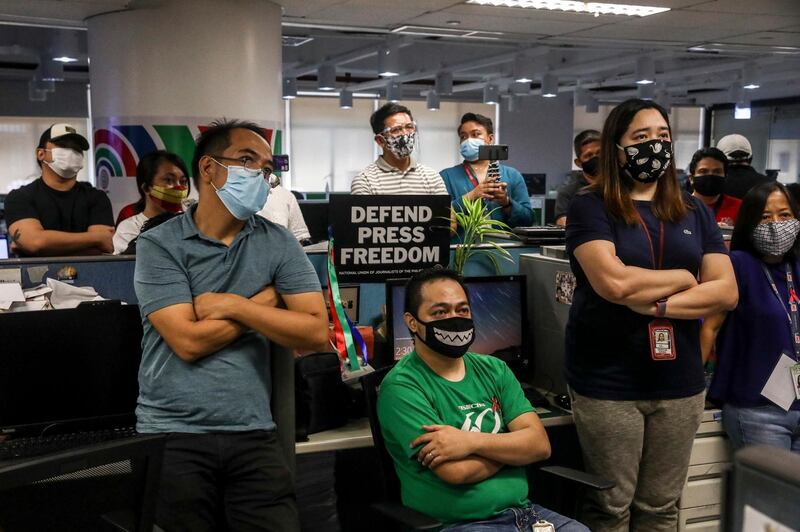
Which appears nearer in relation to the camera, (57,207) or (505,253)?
(505,253)

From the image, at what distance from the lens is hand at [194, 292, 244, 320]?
1.93 meters

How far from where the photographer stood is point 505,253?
3.05 meters

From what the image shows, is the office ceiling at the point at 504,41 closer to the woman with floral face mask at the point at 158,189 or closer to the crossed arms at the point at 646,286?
the woman with floral face mask at the point at 158,189

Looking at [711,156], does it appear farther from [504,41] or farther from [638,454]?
[504,41]

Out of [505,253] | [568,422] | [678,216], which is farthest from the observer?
[505,253]

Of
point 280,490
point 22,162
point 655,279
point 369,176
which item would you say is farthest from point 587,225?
point 22,162

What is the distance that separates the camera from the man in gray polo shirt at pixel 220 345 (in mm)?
1899

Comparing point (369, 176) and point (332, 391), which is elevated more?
point (369, 176)

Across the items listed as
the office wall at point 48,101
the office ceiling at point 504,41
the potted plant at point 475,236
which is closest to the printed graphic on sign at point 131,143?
the office ceiling at point 504,41

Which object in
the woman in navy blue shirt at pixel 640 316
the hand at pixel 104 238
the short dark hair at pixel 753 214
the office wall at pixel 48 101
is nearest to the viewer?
the woman in navy blue shirt at pixel 640 316

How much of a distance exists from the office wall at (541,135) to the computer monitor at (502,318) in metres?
12.1

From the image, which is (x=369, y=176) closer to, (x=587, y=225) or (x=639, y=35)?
(x=587, y=225)

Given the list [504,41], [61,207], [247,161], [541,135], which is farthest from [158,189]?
[541,135]

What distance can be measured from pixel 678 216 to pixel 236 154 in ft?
4.03
